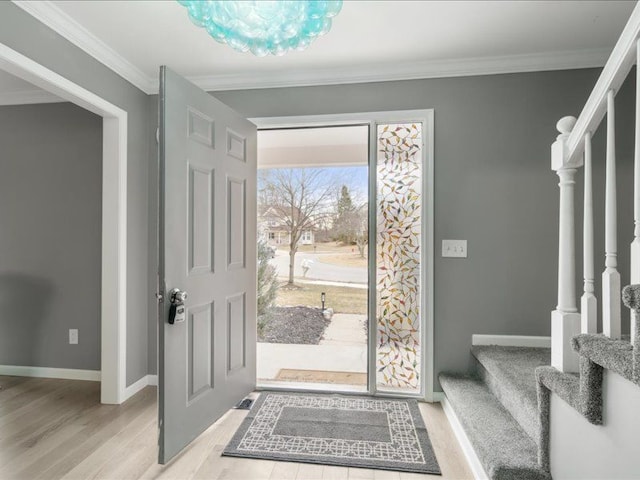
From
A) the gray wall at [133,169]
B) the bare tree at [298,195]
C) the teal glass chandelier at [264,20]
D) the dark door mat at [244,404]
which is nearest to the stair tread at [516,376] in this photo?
the dark door mat at [244,404]

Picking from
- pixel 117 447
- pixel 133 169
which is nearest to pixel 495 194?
pixel 133 169

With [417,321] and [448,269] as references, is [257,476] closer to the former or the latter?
[417,321]

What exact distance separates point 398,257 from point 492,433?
4.13ft

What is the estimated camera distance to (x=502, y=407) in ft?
6.84

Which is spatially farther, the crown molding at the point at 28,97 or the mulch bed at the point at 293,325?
the mulch bed at the point at 293,325

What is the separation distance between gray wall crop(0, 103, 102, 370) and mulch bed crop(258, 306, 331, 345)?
1786 mm

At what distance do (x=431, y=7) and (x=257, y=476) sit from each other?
2.62m

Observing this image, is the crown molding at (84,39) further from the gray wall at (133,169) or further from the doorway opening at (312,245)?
the doorway opening at (312,245)

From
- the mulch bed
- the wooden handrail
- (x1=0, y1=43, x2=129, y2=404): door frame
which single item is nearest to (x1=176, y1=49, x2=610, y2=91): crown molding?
(x1=0, y1=43, x2=129, y2=404): door frame

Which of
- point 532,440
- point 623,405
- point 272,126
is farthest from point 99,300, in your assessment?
point 623,405

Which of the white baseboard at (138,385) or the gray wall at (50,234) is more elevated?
the gray wall at (50,234)

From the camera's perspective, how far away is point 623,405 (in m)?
1.02

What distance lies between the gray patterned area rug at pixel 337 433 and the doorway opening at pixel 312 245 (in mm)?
1455

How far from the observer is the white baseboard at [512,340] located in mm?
2527
